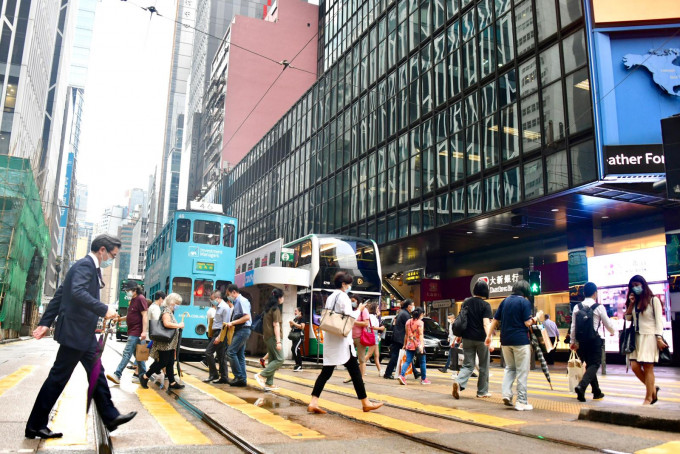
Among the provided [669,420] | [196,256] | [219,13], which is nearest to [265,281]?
[196,256]

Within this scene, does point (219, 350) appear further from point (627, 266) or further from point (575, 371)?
point (627, 266)

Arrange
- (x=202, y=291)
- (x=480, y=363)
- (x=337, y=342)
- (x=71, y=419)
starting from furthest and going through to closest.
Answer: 1. (x=202, y=291)
2. (x=480, y=363)
3. (x=337, y=342)
4. (x=71, y=419)

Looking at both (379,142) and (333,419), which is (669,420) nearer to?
(333,419)

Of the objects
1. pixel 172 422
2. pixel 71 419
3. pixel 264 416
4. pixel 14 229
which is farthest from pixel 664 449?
pixel 14 229

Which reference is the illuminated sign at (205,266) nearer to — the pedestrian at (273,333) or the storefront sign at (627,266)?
the pedestrian at (273,333)

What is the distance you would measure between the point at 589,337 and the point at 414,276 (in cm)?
2189

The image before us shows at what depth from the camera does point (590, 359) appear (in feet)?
26.0

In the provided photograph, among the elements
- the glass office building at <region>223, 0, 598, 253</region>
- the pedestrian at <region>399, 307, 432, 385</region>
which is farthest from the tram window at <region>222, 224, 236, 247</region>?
the glass office building at <region>223, 0, 598, 253</region>

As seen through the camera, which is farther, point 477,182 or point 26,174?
point 26,174

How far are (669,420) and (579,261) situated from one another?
1638 cm

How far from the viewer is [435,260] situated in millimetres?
29125

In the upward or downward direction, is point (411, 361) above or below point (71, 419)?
above

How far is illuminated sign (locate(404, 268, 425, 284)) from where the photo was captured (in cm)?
2949

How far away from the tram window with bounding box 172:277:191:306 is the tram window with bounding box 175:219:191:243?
4.08 feet
